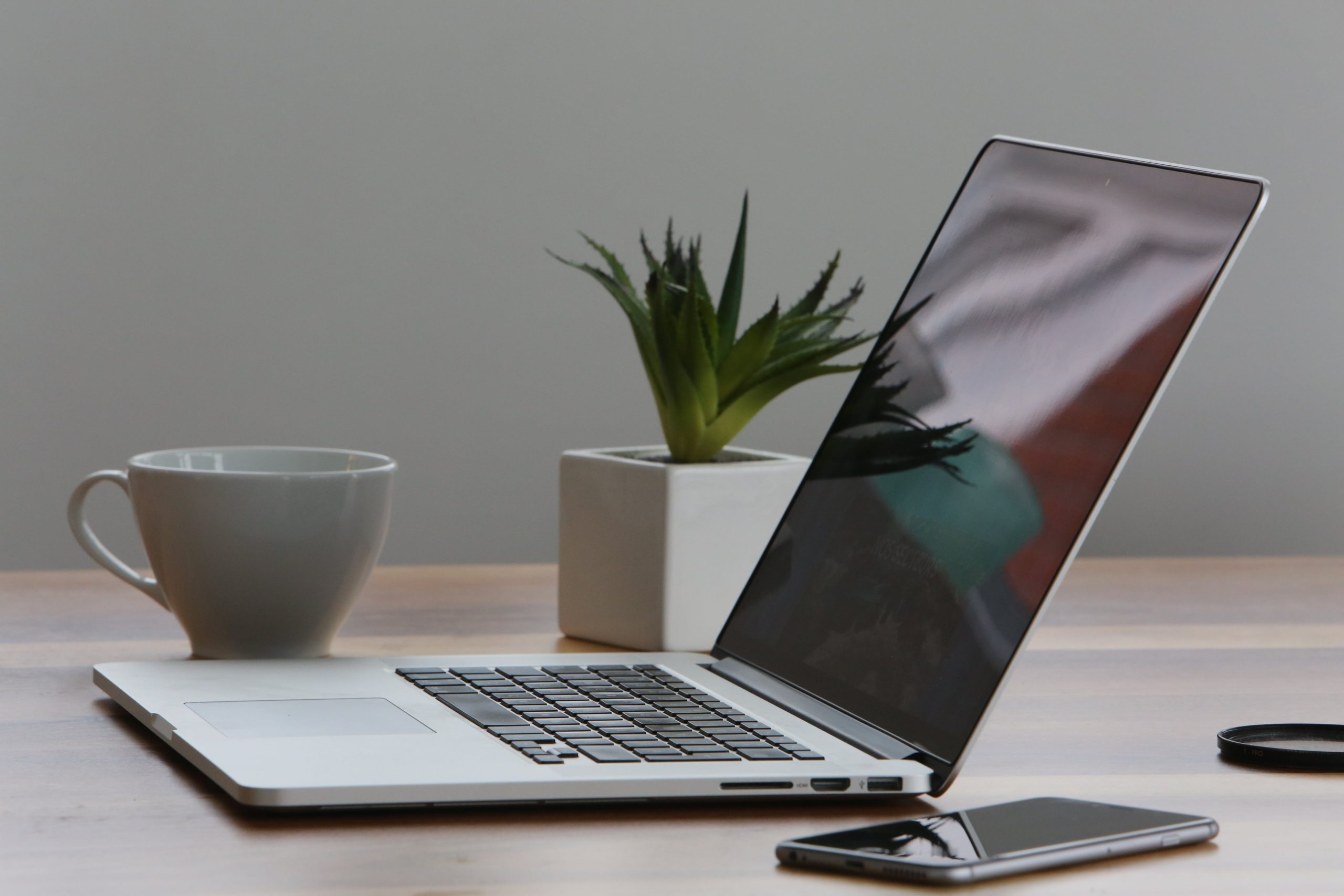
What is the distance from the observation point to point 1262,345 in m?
2.16

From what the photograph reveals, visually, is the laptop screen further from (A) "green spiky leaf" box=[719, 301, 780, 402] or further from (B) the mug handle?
(B) the mug handle

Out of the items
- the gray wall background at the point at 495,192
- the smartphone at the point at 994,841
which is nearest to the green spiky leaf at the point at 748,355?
the smartphone at the point at 994,841

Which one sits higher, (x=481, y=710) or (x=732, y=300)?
(x=732, y=300)

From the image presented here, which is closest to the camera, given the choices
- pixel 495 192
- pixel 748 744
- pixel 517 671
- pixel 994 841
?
pixel 994 841

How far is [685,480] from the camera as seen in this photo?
873 mm

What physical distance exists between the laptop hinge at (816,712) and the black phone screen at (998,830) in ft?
0.20

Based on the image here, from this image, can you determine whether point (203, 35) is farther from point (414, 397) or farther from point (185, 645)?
point (185, 645)

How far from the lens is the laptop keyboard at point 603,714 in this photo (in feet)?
1.93

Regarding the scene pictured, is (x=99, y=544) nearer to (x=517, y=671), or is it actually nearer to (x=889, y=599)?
(x=517, y=671)

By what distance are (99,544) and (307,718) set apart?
0.30 metres

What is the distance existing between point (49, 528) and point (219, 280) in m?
0.43

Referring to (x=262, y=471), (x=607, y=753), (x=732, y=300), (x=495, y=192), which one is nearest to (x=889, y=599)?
(x=607, y=753)

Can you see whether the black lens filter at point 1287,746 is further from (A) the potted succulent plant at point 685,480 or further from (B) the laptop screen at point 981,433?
(A) the potted succulent plant at point 685,480

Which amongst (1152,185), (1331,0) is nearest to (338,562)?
(1152,185)
